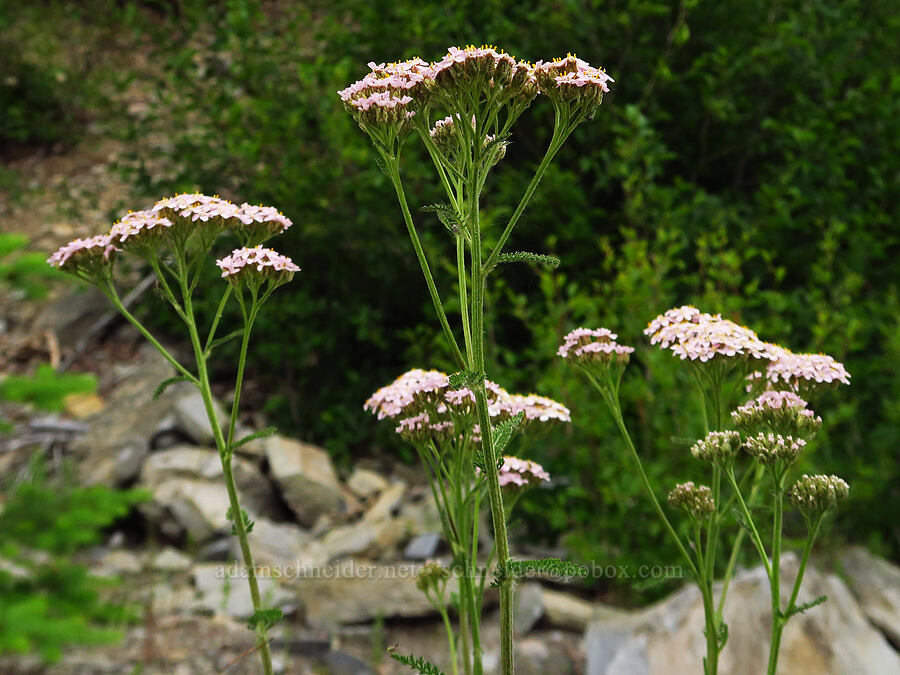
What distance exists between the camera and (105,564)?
371 cm

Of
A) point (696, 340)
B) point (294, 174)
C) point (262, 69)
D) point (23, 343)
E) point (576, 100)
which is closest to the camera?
point (576, 100)

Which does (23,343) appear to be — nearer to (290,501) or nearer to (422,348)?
(290,501)

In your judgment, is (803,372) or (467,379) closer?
(467,379)

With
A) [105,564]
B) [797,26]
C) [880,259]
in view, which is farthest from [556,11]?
[105,564]

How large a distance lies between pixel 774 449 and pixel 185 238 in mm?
1173

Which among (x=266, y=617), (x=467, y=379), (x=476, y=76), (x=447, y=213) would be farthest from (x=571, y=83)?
(x=266, y=617)

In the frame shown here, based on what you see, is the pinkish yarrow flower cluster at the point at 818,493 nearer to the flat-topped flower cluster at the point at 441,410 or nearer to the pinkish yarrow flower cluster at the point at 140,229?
the flat-topped flower cluster at the point at 441,410

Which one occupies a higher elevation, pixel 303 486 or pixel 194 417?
pixel 194 417

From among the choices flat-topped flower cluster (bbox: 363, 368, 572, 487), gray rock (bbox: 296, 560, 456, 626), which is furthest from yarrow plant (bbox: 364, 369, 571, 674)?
gray rock (bbox: 296, 560, 456, 626)

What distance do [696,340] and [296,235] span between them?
339cm

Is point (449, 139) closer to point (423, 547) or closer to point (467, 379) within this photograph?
point (467, 379)

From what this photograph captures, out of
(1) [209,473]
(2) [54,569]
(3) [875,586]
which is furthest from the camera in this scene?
(1) [209,473]

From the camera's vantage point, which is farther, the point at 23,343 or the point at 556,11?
the point at 23,343

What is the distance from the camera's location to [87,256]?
5.17 ft
